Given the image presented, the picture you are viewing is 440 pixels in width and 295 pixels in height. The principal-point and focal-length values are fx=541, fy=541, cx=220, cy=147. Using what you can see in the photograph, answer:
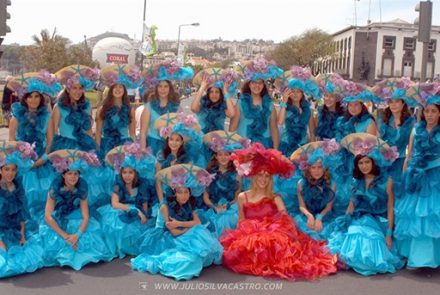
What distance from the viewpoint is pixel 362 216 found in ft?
17.9

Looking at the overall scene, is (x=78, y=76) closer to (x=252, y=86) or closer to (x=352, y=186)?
(x=252, y=86)

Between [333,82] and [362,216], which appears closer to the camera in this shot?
[362,216]

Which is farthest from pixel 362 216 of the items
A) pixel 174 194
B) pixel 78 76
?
pixel 78 76

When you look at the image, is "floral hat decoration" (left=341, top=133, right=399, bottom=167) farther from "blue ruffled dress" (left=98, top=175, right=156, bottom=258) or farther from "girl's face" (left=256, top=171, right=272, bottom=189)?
"blue ruffled dress" (left=98, top=175, right=156, bottom=258)

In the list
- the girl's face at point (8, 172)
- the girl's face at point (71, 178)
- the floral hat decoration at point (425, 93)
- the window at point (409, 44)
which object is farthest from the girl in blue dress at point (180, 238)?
the window at point (409, 44)

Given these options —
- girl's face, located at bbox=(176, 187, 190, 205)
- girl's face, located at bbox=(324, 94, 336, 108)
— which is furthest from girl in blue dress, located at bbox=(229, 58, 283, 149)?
girl's face, located at bbox=(176, 187, 190, 205)

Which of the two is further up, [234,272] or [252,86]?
[252,86]

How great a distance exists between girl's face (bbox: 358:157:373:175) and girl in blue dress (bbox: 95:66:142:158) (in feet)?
9.61

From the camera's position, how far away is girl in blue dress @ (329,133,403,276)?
16.9 ft

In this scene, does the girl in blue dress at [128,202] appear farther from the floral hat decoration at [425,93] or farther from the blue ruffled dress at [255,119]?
the floral hat decoration at [425,93]

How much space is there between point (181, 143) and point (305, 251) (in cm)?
187

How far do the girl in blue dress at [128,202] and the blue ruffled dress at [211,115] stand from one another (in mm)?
1158

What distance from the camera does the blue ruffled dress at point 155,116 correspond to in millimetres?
6863

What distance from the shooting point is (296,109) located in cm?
691
